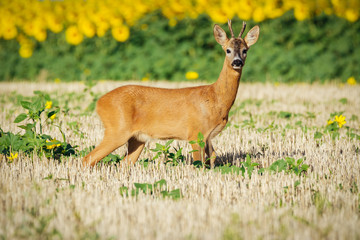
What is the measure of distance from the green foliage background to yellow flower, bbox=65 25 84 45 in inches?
8.3

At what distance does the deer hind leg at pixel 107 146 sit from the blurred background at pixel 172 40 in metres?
9.06

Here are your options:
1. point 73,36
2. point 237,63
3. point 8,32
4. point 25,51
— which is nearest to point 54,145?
point 237,63

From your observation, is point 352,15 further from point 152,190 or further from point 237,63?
point 152,190

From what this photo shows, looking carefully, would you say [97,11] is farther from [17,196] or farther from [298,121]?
[17,196]

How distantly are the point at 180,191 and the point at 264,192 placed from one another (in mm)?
853

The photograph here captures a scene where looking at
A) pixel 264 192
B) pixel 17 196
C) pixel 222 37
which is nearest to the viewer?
pixel 17 196

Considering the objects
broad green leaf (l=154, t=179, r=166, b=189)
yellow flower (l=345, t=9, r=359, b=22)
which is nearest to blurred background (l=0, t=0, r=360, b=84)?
yellow flower (l=345, t=9, r=359, b=22)

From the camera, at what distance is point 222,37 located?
217 inches

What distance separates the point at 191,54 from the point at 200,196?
1140 cm

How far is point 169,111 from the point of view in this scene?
519 cm

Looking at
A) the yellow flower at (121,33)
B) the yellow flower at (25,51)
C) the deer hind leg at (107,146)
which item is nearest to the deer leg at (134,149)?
the deer hind leg at (107,146)

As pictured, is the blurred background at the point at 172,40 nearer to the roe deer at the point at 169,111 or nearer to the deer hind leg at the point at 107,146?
the roe deer at the point at 169,111

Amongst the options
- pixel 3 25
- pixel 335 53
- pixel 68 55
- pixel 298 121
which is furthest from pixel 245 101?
pixel 3 25

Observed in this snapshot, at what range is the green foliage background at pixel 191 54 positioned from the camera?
14266 millimetres
